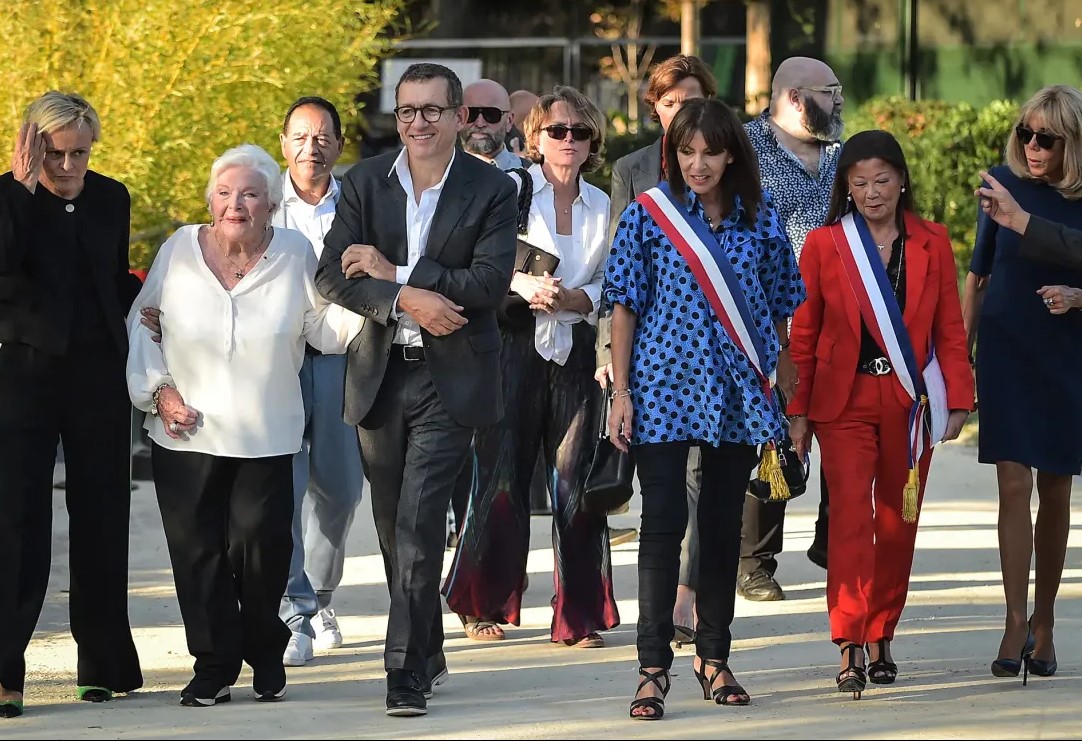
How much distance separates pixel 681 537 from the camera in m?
6.39

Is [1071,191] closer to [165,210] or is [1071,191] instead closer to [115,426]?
[115,426]

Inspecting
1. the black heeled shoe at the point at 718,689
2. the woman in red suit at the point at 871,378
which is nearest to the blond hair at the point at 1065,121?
the woman in red suit at the point at 871,378

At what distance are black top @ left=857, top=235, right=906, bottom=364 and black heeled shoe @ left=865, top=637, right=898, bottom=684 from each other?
0.94 metres

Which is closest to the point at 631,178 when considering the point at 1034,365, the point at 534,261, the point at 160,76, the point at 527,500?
the point at 534,261

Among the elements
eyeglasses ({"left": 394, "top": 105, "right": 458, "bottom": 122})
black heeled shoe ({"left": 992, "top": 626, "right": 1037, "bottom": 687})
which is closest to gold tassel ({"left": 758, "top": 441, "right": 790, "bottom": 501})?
black heeled shoe ({"left": 992, "top": 626, "right": 1037, "bottom": 687})

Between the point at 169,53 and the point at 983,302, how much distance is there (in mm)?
6694

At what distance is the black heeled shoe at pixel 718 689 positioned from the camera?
6.43 metres

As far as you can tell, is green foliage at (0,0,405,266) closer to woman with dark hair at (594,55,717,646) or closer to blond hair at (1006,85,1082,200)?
woman with dark hair at (594,55,717,646)

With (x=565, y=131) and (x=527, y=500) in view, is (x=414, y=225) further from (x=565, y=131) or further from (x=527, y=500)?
(x=527, y=500)

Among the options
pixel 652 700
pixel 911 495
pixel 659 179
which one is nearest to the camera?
pixel 652 700

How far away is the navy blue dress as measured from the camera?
6887 mm

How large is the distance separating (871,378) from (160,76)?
668cm

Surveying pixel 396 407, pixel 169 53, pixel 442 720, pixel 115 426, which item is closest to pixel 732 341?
pixel 396 407

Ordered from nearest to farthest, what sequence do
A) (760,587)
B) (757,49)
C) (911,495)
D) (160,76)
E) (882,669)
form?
1. (911,495)
2. (882,669)
3. (760,587)
4. (160,76)
5. (757,49)
